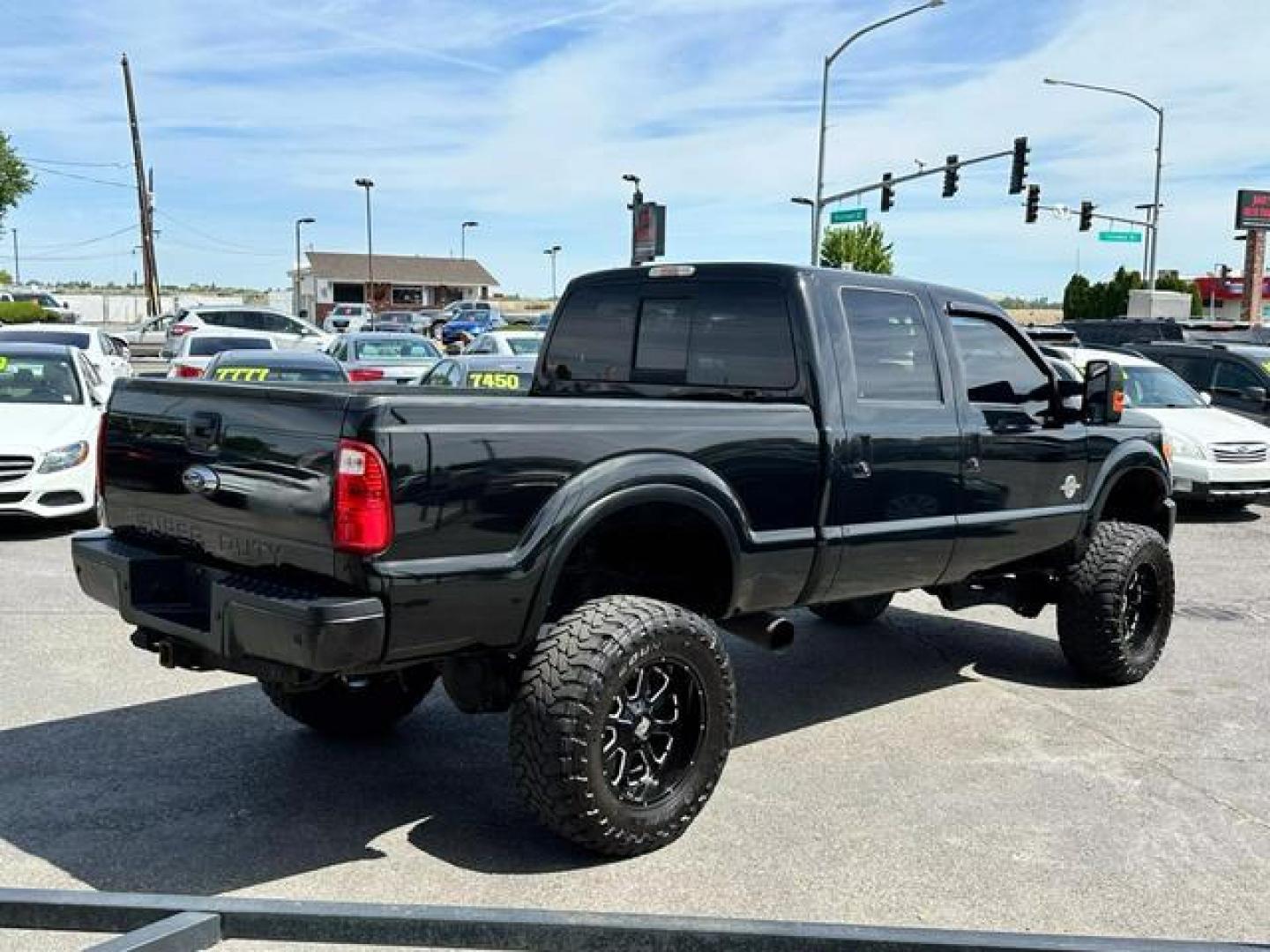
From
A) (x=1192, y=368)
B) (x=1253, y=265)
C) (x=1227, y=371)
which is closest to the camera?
(x=1227, y=371)

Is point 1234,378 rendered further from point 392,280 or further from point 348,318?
point 392,280

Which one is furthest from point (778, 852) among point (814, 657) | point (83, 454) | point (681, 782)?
point (83, 454)

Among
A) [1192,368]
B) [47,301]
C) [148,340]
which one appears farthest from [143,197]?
[1192,368]

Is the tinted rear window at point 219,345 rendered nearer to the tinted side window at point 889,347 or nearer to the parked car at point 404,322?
the tinted side window at point 889,347

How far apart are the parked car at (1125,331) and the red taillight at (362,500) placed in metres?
20.9

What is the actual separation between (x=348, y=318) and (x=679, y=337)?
5019cm

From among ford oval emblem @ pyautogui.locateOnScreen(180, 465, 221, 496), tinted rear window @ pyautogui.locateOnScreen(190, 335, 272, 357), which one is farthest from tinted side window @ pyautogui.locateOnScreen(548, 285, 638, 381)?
tinted rear window @ pyautogui.locateOnScreen(190, 335, 272, 357)

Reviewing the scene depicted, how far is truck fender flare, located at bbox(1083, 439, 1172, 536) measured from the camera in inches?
249

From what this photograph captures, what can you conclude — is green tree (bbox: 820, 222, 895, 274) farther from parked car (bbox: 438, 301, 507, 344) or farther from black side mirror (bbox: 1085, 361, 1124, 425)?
black side mirror (bbox: 1085, 361, 1124, 425)

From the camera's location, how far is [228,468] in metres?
4.02

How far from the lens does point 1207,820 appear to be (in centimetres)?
461

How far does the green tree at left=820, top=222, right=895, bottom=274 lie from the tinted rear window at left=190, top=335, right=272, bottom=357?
38.8 m

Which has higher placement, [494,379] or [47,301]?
[47,301]

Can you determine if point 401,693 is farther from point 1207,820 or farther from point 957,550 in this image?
point 1207,820
